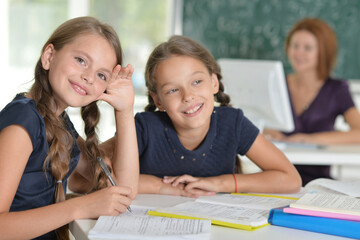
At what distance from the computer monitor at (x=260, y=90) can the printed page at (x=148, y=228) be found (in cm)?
153

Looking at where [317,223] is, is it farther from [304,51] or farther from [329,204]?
[304,51]

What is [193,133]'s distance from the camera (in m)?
1.65

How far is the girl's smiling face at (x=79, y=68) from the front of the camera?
1.32 metres

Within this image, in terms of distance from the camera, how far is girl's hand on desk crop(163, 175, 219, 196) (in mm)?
1453

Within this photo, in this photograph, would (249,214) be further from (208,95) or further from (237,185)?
(208,95)

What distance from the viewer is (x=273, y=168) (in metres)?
1.63

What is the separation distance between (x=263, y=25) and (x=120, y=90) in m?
3.12

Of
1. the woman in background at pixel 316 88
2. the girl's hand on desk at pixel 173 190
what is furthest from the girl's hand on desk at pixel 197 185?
the woman in background at pixel 316 88

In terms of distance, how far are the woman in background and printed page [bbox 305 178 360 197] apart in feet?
3.98

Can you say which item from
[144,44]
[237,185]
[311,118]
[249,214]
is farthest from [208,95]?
[144,44]

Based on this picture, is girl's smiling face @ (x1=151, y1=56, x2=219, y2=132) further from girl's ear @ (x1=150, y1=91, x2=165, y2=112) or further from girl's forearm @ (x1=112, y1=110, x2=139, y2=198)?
girl's forearm @ (x1=112, y1=110, x2=139, y2=198)

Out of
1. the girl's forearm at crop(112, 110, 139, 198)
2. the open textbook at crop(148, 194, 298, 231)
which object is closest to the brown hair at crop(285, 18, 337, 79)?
the open textbook at crop(148, 194, 298, 231)

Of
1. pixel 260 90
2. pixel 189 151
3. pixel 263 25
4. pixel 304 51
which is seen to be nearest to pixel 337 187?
pixel 189 151

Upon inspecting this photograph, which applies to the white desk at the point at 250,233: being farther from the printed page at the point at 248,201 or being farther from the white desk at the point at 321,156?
the white desk at the point at 321,156
